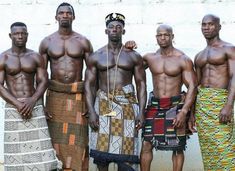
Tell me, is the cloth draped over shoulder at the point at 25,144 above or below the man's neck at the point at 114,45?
below

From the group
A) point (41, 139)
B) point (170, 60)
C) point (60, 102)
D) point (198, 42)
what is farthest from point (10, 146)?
point (198, 42)

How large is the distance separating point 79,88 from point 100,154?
94 cm

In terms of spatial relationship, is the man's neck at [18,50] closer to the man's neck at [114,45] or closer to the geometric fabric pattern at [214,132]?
the man's neck at [114,45]

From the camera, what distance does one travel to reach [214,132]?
24.2ft

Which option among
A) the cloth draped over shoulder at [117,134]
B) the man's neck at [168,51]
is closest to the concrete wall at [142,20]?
the man's neck at [168,51]

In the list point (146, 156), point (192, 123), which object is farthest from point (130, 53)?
point (146, 156)

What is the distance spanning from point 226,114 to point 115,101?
1.38m

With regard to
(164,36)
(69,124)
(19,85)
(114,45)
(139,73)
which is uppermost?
(164,36)

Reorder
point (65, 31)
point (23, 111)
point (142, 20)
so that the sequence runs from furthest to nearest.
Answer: point (142, 20), point (65, 31), point (23, 111)

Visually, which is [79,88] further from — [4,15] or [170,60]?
[4,15]

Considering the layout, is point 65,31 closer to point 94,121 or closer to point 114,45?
point 114,45

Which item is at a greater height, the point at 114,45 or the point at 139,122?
the point at 114,45

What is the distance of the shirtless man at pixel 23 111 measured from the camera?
7441 mm

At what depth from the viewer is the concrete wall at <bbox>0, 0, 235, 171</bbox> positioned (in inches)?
349
